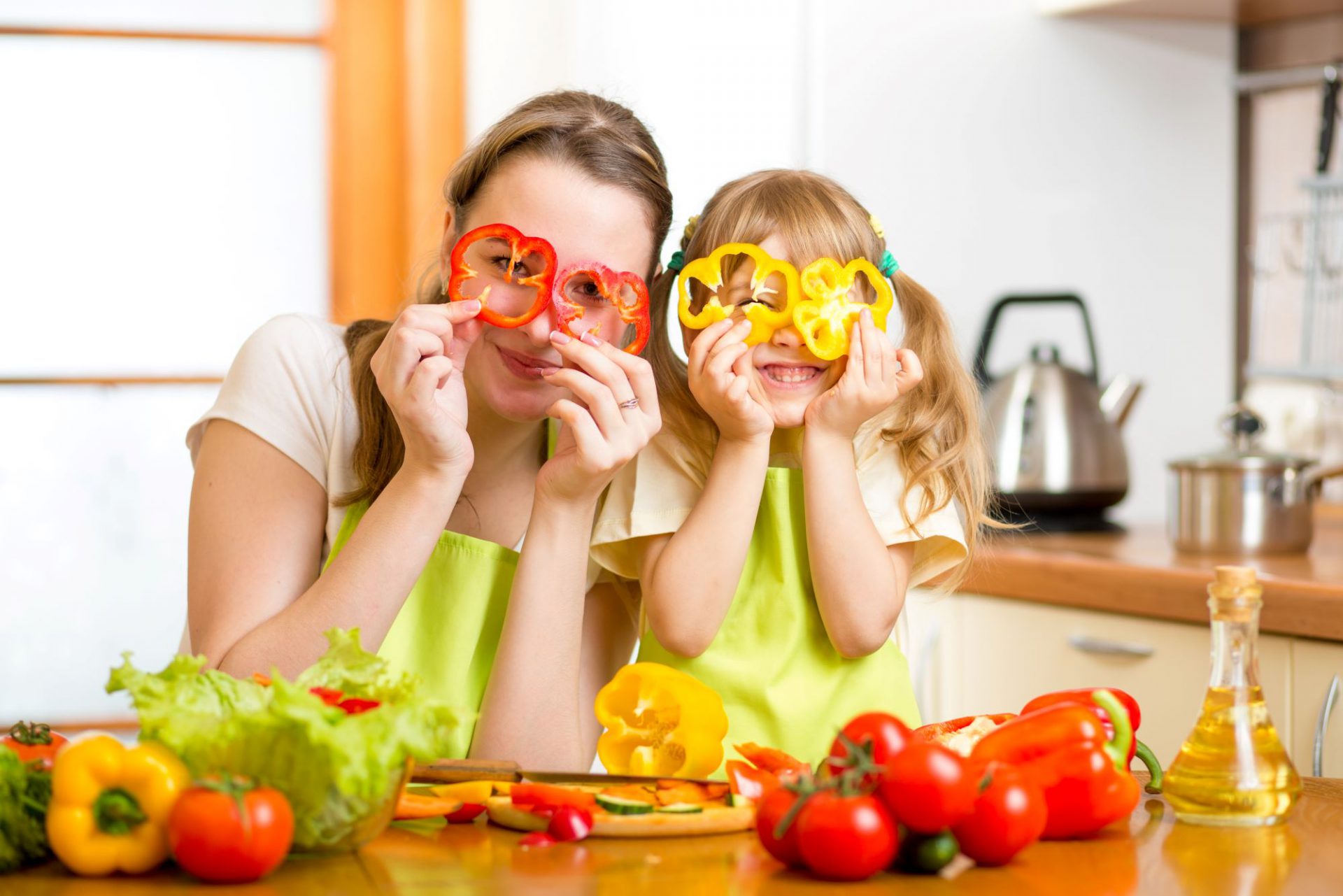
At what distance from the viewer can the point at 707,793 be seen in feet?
3.51

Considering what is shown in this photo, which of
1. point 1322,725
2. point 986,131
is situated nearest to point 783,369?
point 1322,725

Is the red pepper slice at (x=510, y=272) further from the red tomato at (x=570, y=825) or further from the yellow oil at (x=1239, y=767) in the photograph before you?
the yellow oil at (x=1239, y=767)

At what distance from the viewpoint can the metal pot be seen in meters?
2.25

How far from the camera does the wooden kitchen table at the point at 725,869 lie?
2.86ft

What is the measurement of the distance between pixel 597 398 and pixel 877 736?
546 millimetres

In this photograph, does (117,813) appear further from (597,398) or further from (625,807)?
(597,398)

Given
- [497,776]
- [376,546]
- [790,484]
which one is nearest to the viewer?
[497,776]

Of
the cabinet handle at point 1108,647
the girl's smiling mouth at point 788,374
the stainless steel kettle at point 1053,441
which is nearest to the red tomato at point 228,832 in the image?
the girl's smiling mouth at point 788,374

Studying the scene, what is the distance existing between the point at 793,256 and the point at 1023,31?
5.38ft

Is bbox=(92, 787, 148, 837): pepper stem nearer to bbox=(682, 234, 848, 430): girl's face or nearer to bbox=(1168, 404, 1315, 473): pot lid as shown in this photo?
bbox=(682, 234, 848, 430): girl's face

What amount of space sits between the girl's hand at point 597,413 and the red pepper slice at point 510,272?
0.14 feet

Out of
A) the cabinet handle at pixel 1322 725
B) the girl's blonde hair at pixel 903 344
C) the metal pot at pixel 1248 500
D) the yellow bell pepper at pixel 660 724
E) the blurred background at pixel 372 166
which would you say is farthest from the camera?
the blurred background at pixel 372 166

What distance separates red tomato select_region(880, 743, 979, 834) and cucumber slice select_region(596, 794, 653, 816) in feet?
0.62

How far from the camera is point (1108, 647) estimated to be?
217 cm
